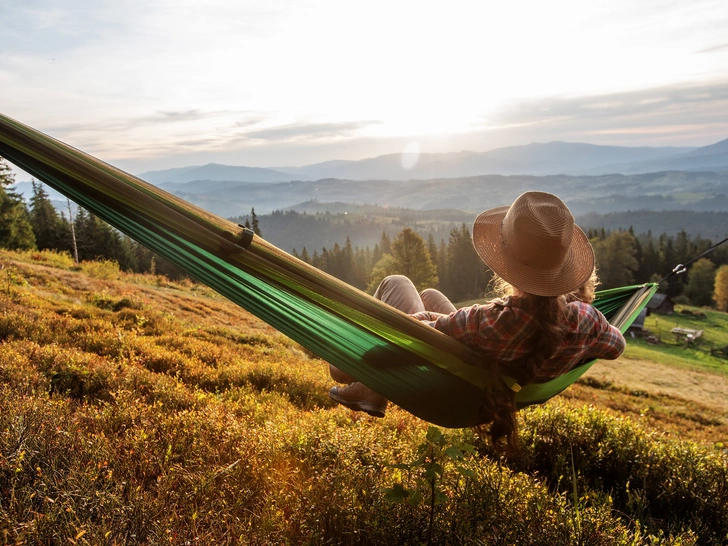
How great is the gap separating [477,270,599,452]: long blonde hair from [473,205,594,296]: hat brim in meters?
0.07

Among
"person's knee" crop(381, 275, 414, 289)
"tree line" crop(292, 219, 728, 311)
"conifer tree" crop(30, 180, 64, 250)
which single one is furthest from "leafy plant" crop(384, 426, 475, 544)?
"tree line" crop(292, 219, 728, 311)

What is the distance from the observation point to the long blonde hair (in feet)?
6.64

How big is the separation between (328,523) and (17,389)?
6.93 ft

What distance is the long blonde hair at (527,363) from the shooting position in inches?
79.7

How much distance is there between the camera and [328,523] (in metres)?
2.09

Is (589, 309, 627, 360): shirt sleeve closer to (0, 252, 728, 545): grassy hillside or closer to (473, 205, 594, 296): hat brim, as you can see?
(473, 205, 594, 296): hat brim

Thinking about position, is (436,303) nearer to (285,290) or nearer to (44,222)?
(285,290)

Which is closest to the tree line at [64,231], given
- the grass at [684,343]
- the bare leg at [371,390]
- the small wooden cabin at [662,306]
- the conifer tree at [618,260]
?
the bare leg at [371,390]

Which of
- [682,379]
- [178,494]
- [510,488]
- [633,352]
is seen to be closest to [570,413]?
[510,488]

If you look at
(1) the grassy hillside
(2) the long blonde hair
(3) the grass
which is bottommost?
(3) the grass

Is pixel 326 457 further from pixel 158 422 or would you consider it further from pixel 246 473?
pixel 158 422

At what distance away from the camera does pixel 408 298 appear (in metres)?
2.93

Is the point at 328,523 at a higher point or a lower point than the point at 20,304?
lower

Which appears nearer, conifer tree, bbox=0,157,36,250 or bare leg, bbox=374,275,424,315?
bare leg, bbox=374,275,424,315
